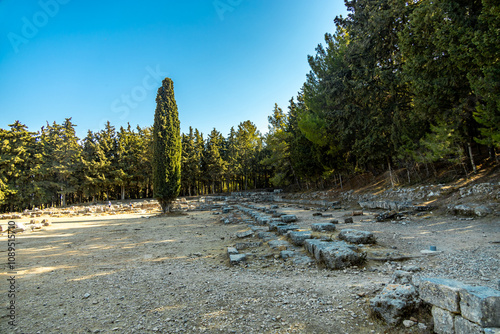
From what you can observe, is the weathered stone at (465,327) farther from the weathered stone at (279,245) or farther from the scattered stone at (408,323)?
the weathered stone at (279,245)

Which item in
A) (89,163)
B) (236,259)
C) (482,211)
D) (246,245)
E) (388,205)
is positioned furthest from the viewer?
(89,163)

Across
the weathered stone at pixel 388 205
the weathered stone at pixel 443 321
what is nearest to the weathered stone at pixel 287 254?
the weathered stone at pixel 443 321

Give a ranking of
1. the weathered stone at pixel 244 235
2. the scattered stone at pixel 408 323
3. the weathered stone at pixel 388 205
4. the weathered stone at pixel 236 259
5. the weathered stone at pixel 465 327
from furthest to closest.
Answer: the weathered stone at pixel 388 205 → the weathered stone at pixel 244 235 → the weathered stone at pixel 236 259 → the scattered stone at pixel 408 323 → the weathered stone at pixel 465 327

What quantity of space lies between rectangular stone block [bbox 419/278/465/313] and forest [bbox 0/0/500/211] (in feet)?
28.6

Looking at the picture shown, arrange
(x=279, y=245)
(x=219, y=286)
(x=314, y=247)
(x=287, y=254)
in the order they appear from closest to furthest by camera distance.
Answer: (x=219, y=286), (x=314, y=247), (x=287, y=254), (x=279, y=245)

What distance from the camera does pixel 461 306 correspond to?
210 cm

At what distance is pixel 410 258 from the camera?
4562 millimetres

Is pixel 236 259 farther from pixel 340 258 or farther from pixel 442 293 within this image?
pixel 442 293

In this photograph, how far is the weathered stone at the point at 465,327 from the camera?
1.96 metres

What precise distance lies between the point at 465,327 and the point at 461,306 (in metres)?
0.16

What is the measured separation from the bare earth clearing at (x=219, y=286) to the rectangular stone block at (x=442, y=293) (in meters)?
0.29

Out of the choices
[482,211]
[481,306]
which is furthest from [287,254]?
[482,211]

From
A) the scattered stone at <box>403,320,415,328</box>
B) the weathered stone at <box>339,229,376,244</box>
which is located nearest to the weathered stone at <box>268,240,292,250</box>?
the weathered stone at <box>339,229,376,244</box>

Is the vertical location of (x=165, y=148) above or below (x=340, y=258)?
above
